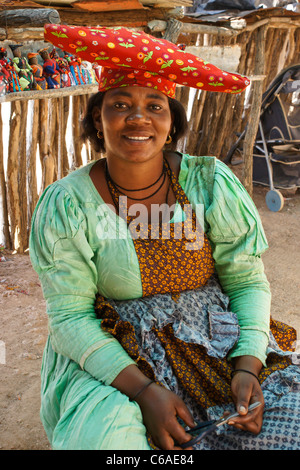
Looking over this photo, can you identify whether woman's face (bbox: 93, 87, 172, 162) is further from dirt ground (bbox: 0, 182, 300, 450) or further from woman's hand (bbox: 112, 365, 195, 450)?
dirt ground (bbox: 0, 182, 300, 450)

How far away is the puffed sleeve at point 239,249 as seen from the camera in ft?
5.90

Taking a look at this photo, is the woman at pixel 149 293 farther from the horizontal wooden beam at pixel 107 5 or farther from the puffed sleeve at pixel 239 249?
the horizontal wooden beam at pixel 107 5

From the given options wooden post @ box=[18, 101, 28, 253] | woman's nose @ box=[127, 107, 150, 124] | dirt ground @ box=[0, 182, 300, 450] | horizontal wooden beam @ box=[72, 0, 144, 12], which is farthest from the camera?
wooden post @ box=[18, 101, 28, 253]

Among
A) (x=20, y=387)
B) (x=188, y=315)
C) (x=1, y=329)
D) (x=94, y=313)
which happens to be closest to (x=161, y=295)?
(x=188, y=315)

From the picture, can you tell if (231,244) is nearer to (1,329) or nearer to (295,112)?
(1,329)

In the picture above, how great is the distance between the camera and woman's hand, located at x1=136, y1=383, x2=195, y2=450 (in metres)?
1.41

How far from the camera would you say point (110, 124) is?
1.74 meters

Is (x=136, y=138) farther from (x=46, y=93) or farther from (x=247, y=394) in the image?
(x=46, y=93)

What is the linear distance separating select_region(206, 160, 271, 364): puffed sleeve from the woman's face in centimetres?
31

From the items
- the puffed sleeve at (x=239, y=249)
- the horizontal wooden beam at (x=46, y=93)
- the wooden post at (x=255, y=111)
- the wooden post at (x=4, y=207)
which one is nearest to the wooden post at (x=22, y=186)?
Answer: the wooden post at (x=4, y=207)

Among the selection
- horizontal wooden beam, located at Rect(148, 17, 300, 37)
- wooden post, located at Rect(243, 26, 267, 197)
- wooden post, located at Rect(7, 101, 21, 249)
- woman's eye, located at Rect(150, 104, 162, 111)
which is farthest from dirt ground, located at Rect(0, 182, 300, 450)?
horizontal wooden beam, located at Rect(148, 17, 300, 37)

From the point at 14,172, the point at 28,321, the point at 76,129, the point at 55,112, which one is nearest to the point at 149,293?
the point at 28,321

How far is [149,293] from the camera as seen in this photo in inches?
68.2

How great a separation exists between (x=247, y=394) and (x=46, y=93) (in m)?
3.18
